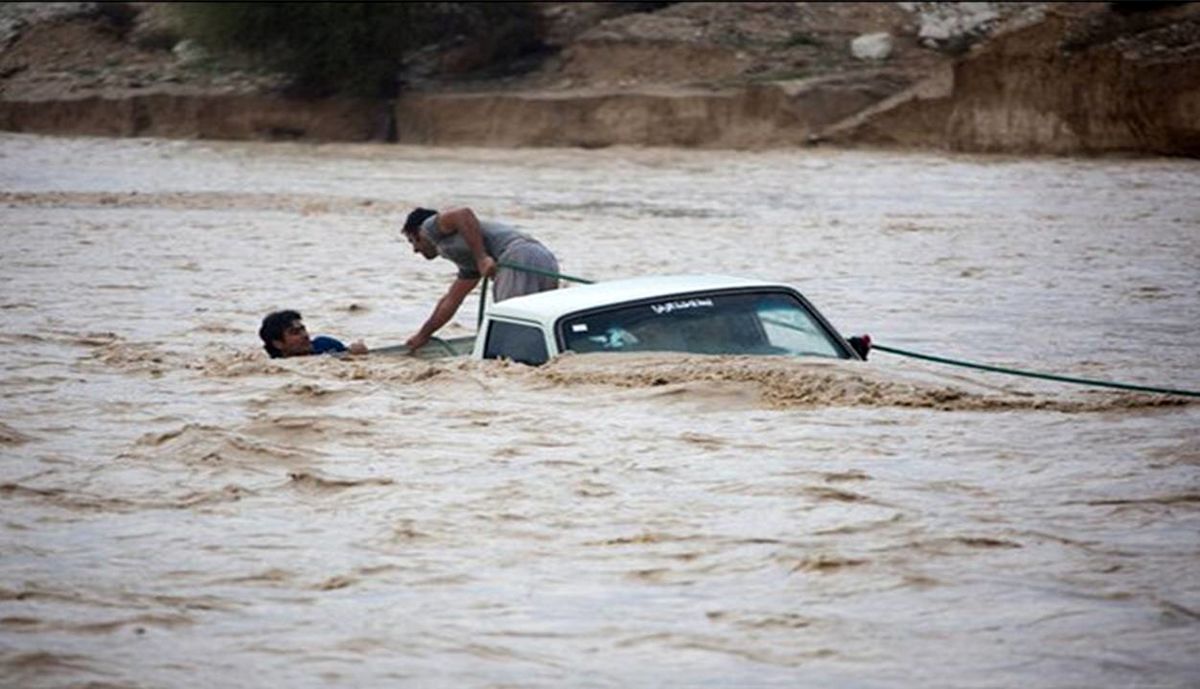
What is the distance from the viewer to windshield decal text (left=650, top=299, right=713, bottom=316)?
32.0 feet

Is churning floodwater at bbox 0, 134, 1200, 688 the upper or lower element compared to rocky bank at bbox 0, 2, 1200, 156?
lower

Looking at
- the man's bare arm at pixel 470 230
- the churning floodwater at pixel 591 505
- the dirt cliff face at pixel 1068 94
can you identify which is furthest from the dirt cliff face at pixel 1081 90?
the man's bare arm at pixel 470 230

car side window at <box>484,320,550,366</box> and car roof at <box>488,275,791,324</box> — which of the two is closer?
car roof at <box>488,275,791,324</box>

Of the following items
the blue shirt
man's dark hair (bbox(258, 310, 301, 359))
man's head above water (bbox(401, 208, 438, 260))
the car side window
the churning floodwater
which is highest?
man's head above water (bbox(401, 208, 438, 260))

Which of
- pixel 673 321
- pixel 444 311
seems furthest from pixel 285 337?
pixel 673 321

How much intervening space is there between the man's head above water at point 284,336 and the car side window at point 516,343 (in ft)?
7.67

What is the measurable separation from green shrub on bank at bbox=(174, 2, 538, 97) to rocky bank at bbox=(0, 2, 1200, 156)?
1.43ft

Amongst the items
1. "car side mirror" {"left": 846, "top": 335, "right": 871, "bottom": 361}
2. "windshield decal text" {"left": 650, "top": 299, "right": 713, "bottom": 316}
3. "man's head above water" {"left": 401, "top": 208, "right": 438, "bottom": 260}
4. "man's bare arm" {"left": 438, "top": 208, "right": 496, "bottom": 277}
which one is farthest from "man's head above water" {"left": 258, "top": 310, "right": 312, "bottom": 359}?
"car side mirror" {"left": 846, "top": 335, "right": 871, "bottom": 361}

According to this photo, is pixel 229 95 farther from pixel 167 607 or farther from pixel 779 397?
pixel 167 607

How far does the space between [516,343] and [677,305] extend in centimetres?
85

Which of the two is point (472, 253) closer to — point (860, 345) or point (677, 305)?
point (860, 345)

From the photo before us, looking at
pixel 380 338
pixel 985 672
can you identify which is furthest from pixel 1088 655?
pixel 380 338

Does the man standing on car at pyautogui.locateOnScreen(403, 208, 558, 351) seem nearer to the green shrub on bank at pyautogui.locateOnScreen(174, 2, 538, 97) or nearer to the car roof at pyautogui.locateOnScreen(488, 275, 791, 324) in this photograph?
the car roof at pyautogui.locateOnScreen(488, 275, 791, 324)

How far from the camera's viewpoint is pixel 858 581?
287 inches
